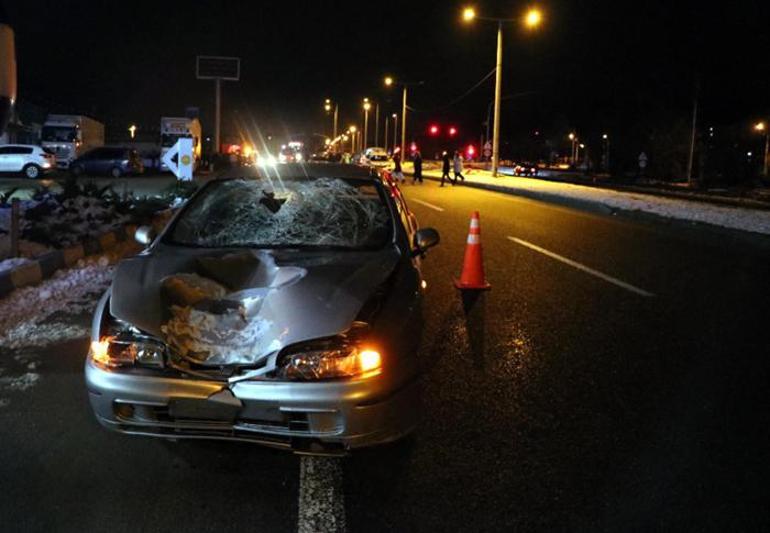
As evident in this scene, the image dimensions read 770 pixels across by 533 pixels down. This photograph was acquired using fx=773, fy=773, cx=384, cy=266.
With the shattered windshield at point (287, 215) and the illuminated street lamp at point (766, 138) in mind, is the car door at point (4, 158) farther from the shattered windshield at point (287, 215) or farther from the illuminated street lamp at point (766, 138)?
the illuminated street lamp at point (766, 138)

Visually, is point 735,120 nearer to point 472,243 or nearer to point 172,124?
point 172,124

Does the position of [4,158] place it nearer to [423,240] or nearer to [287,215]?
[287,215]

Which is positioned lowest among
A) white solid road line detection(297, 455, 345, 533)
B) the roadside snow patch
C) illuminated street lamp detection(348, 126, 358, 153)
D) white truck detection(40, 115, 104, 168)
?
the roadside snow patch

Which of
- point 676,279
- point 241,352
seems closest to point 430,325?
point 241,352

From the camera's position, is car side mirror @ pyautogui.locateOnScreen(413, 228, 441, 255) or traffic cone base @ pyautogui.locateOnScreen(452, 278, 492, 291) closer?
car side mirror @ pyautogui.locateOnScreen(413, 228, 441, 255)

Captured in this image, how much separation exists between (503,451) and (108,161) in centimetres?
3379

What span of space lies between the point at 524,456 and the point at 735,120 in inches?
2240

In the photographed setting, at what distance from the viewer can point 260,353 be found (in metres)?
3.79

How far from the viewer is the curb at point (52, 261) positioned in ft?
27.0

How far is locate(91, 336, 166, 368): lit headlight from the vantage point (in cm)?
385

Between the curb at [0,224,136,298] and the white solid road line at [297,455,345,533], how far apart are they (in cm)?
526

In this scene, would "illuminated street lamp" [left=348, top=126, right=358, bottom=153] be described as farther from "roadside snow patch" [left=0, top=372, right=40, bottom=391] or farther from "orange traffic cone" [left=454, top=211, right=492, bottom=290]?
"roadside snow patch" [left=0, top=372, right=40, bottom=391]

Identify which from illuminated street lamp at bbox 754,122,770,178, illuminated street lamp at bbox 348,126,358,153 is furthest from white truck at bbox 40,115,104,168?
illuminated street lamp at bbox 348,126,358,153

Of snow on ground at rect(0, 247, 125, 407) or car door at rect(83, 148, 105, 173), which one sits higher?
car door at rect(83, 148, 105, 173)
